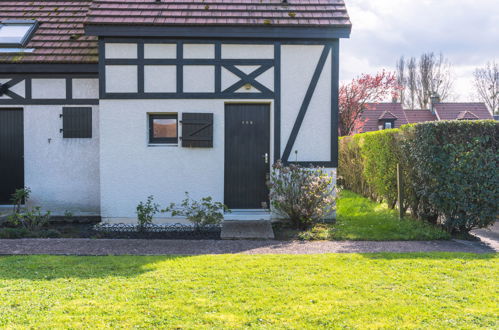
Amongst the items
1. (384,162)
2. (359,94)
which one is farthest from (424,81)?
(384,162)

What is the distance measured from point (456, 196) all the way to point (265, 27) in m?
4.46

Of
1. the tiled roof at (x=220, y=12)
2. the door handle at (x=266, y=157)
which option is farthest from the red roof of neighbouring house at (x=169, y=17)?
the door handle at (x=266, y=157)

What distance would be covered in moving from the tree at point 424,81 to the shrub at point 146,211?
121 feet

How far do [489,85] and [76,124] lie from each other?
117 feet

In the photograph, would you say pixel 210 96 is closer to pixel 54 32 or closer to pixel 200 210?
pixel 200 210

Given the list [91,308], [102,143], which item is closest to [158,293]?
[91,308]

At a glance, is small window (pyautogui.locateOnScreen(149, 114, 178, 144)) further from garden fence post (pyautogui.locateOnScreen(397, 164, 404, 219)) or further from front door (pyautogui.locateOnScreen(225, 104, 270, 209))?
garden fence post (pyautogui.locateOnScreen(397, 164, 404, 219))

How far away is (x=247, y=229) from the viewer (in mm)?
6715

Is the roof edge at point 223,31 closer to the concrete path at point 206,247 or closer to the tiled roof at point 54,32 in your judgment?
the tiled roof at point 54,32

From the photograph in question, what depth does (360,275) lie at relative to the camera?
13.9ft

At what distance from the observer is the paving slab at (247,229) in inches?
248

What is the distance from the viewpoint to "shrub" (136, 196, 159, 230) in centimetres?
686

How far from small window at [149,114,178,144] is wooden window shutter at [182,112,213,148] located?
328mm

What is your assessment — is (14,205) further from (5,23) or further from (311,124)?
(311,124)
